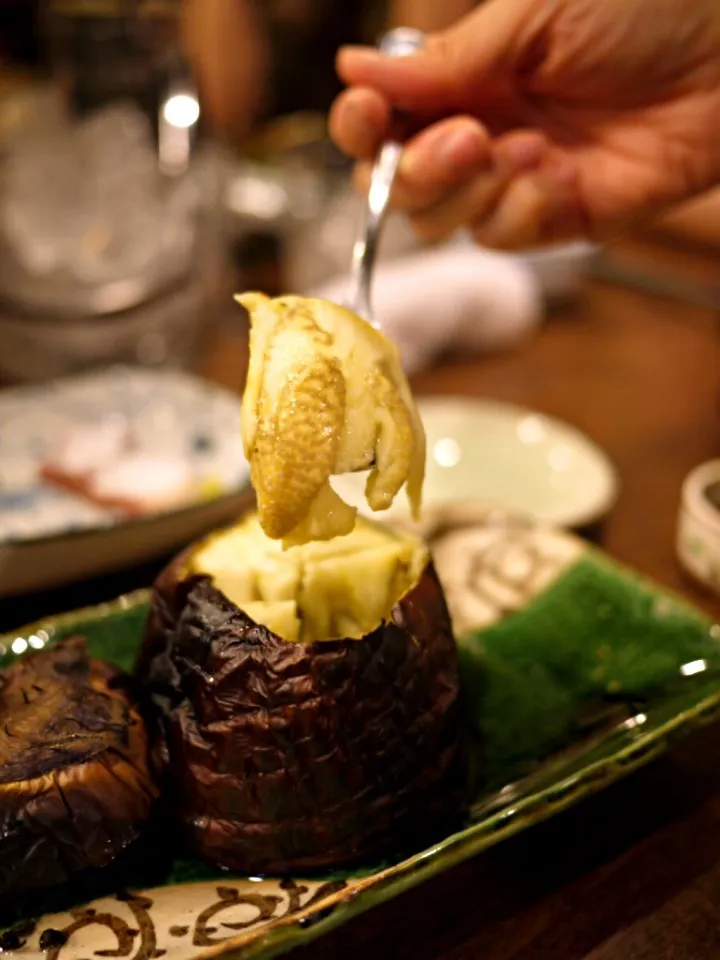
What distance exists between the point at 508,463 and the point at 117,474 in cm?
84

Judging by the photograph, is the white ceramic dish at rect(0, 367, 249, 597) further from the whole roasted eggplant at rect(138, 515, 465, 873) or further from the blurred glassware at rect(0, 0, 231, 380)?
the whole roasted eggplant at rect(138, 515, 465, 873)

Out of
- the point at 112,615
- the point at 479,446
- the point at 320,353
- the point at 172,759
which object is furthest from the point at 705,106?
the point at 172,759

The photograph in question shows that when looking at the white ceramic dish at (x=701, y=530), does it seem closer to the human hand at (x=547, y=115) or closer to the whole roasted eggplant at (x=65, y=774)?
the human hand at (x=547, y=115)

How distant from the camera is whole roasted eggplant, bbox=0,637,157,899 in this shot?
81cm

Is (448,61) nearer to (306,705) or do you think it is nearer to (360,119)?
(360,119)

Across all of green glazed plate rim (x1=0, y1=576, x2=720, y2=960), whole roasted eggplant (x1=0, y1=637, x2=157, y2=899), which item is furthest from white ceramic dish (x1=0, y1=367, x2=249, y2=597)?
green glazed plate rim (x1=0, y1=576, x2=720, y2=960)

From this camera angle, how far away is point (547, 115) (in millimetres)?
1801

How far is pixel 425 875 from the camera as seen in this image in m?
0.81

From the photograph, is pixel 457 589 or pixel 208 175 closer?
pixel 457 589

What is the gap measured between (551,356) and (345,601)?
1.82m

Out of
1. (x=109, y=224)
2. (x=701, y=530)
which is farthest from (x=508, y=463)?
(x=109, y=224)

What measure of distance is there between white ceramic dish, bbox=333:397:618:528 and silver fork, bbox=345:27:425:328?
1.32 ft

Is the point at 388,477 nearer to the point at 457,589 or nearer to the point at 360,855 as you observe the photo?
the point at 360,855

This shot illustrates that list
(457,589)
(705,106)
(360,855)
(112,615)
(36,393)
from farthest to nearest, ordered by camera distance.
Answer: (36,393)
(705,106)
(457,589)
(112,615)
(360,855)
